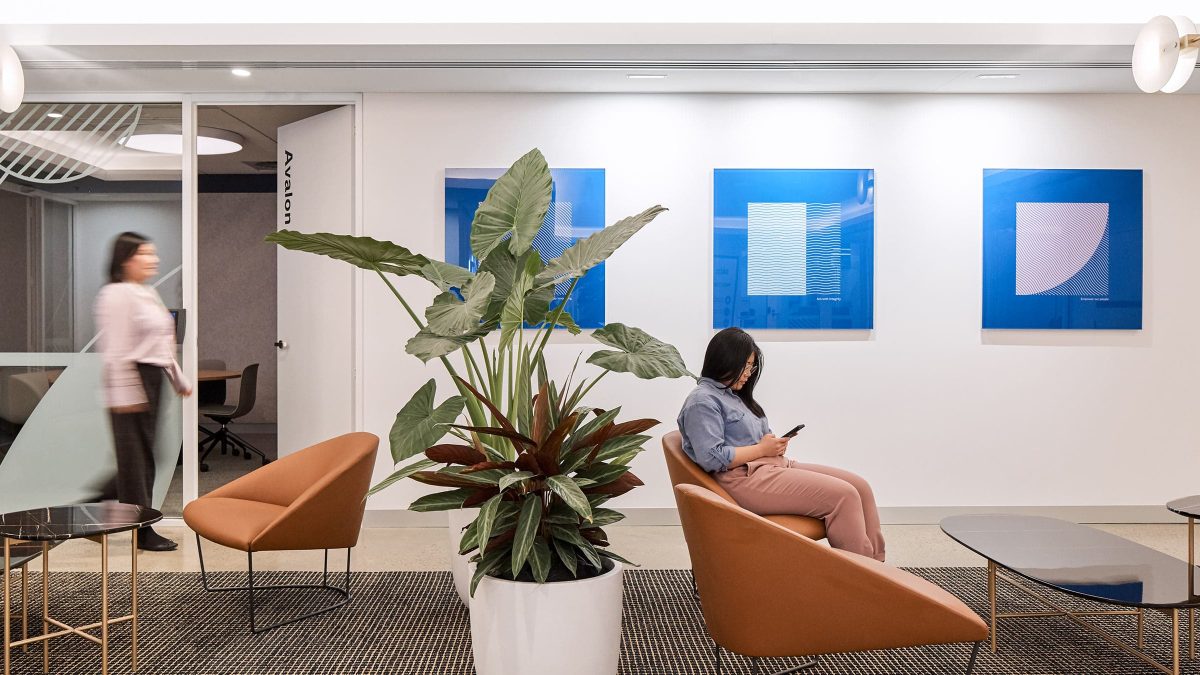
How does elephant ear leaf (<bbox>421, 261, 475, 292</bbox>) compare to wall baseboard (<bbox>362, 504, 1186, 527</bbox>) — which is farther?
wall baseboard (<bbox>362, 504, 1186, 527</bbox>)

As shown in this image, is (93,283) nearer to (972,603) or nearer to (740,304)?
(740,304)

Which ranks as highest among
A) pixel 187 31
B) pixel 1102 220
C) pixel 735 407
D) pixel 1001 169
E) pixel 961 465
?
pixel 187 31

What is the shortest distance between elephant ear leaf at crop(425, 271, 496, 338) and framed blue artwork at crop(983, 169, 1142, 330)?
382cm

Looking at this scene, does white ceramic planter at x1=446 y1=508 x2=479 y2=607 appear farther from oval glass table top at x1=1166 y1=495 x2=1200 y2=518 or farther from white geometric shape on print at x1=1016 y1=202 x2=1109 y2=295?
white geometric shape on print at x1=1016 y1=202 x2=1109 y2=295

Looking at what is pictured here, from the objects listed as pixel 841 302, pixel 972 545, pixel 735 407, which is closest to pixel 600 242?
pixel 735 407

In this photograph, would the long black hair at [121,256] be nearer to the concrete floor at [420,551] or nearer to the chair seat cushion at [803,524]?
the concrete floor at [420,551]

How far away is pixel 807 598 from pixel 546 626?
815mm

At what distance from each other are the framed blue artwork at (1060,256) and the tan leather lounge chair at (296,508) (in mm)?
3915

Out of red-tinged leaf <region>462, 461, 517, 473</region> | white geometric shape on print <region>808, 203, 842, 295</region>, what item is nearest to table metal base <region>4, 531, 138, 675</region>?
red-tinged leaf <region>462, 461, 517, 473</region>

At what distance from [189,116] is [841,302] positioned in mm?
4247

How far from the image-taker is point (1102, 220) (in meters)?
5.30

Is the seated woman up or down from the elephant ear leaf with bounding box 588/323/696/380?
down

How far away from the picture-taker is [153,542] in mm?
4734

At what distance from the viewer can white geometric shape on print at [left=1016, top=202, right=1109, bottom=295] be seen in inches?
208
